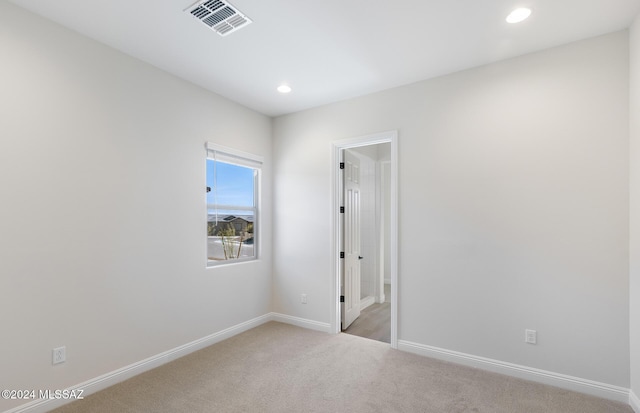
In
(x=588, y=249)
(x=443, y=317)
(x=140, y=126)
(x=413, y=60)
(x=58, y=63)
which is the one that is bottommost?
(x=443, y=317)

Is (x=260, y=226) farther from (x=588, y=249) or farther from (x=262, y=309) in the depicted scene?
(x=588, y=249)

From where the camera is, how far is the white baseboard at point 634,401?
7.06 ft

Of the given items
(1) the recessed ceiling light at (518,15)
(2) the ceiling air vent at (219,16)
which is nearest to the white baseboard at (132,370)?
(2) the ceiling air vent at (219,16)

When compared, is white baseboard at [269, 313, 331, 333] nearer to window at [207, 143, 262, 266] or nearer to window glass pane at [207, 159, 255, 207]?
window at [207, 143, 262, 266]

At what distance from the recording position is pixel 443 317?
305 centimetres

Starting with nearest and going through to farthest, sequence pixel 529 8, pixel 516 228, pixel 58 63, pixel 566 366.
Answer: pixel 529 8
pixel 58 63
pixel 566 366
pixel 516 228

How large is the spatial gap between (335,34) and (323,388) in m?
2.83

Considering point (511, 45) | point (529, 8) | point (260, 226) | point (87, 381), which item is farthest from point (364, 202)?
point (87, 381)

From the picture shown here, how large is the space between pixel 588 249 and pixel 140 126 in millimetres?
3912

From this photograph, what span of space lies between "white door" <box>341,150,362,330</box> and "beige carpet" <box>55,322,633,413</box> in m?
0.84

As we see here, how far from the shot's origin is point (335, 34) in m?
2.43

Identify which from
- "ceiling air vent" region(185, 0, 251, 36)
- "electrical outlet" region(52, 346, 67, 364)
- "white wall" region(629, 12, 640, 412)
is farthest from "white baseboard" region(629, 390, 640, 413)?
"electrical outlet" region(52, 346, 67, 364)

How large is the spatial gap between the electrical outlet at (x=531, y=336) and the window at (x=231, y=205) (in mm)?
3022

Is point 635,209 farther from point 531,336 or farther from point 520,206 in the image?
point 531,336
